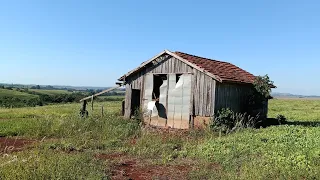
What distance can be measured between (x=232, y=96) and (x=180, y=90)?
9.58ft

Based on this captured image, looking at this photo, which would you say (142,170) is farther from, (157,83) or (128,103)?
(128,103)

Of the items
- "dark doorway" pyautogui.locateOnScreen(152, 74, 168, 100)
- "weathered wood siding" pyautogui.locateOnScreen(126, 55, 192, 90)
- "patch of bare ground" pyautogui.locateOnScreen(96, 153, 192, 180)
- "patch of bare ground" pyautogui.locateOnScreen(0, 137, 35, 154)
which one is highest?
"weathered wood siding" pyautogui.locateOnScreen(126, 55, 192, 90)

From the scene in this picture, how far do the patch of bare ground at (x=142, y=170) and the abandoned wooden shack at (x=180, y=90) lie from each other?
7.15m

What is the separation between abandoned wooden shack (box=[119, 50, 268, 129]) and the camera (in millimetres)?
15961

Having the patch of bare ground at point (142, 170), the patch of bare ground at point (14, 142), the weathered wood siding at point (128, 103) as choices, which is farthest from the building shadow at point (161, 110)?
the patch of bare ground at point (142, 170)

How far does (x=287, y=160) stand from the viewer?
8.25m

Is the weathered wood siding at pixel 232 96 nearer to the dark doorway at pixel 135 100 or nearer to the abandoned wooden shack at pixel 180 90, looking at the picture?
the abandoned wooden shack at pixel 180 90

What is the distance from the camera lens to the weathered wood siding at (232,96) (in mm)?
16080

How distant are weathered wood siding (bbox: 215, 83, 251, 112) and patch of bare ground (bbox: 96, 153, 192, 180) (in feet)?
24.9

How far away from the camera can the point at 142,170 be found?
27.5ft

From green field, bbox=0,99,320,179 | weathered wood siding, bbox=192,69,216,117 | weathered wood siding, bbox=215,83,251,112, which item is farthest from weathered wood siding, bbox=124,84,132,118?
weathered wood siding, bbox=215,83,251,112

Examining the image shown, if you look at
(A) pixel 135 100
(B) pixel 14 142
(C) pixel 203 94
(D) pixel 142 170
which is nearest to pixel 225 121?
(C) pixel 203 94

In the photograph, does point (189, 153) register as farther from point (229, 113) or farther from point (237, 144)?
point (229, 113)

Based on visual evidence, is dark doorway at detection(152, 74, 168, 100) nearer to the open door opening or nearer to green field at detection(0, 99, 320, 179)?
the open door opening
